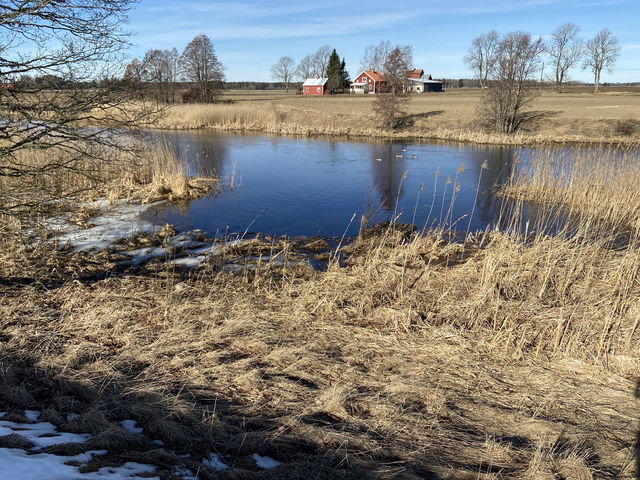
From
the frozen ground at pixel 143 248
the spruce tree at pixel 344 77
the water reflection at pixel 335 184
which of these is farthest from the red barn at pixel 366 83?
the frozen ground at pixel 143 248

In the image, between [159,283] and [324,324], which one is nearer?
[324,324]

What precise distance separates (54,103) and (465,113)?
1452 inches

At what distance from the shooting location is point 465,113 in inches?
1506

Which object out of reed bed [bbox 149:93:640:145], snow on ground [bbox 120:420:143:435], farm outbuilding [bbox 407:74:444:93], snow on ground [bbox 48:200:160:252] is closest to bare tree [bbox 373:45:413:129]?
reed bed [bbox 149:93:640:145]

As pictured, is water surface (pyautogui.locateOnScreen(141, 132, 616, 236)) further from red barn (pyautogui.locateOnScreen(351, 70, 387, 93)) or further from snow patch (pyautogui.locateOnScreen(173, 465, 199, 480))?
red barn (pyautogui.locateOnScreen(351, 70, 387, 93))

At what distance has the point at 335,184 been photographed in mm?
16391

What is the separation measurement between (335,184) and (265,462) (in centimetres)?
1371

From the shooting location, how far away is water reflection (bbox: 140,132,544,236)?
477 inches

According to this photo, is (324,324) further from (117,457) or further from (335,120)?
(335,120)

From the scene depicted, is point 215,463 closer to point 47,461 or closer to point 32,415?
point 47,461

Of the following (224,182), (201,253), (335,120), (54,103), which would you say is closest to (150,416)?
(54,103)

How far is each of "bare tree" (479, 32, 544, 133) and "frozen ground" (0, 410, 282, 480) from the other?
30435 millimetres

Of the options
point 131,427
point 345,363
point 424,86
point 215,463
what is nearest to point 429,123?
→ point 345,363

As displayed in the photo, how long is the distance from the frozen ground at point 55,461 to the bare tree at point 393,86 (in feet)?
105
